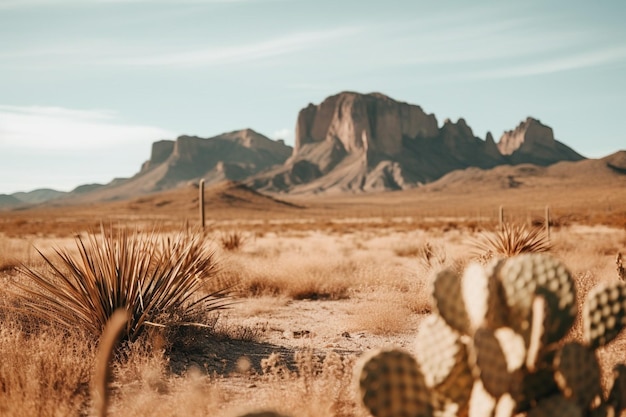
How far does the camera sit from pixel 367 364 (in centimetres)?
260

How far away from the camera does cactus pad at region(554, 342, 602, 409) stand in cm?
260

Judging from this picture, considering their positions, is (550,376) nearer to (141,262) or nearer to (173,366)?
(173,366)

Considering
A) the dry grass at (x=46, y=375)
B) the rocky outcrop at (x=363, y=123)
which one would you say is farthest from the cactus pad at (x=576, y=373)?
the rocky outcrop at (x=363, y=123)

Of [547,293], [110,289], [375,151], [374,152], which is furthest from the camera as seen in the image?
[375,151]

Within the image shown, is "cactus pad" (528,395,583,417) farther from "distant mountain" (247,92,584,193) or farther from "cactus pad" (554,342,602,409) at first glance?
"distant mountain" (247,92,584,193)

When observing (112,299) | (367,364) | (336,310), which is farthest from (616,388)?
(336,310)

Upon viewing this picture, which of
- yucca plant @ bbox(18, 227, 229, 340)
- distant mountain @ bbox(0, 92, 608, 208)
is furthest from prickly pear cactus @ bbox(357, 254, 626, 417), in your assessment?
distant mountain @ bbox(0, 92, 608, 208)

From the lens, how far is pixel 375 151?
168000 millimetres

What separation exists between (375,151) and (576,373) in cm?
16715

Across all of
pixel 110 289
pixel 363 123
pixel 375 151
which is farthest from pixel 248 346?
pixel 363 123

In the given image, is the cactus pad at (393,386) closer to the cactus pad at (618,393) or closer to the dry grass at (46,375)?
the cactus pad at (618,393)

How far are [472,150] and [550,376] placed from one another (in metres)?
196

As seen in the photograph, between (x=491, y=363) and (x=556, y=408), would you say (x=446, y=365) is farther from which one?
(x=556, y=408)

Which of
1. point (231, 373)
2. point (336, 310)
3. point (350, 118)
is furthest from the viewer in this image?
point (350, 118)
